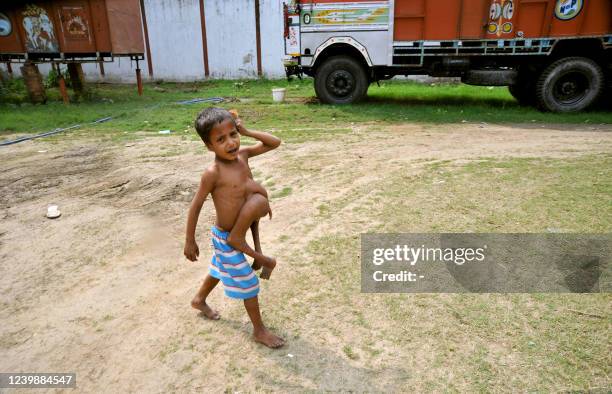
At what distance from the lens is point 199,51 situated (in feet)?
52.0

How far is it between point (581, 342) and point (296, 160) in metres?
3.52

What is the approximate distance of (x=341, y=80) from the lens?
902 centimetres

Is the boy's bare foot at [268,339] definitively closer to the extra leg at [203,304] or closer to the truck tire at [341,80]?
the extra leg at [203,304]

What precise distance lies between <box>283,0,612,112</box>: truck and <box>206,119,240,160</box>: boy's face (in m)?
7.31

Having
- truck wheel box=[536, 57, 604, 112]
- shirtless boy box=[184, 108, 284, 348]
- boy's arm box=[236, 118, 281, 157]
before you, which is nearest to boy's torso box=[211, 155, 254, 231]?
shirtless boy box=[184, 108, 284, 348]

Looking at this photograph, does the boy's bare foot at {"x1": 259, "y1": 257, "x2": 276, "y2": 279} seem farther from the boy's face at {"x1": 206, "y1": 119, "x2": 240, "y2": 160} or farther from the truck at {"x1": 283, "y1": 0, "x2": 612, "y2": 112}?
the truck at {"x1": 283, "y1": 0, "x2": 612, "y2": 112}

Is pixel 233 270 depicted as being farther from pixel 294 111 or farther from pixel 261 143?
pixel 294 111

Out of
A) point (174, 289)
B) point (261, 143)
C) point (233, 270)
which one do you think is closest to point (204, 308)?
point (174, 289)

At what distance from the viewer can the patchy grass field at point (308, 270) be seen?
6.51 feet

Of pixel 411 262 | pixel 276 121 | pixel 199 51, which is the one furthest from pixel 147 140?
pixel 199 51

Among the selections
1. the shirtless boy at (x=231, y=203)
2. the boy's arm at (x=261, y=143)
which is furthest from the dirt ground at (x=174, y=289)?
the boy's arm at (x=261, y=143)

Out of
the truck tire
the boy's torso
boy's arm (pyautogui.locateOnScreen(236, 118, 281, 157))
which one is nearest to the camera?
the boy's torso

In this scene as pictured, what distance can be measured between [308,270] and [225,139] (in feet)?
3.89

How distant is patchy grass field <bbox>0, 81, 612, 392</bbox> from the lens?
198 cm
